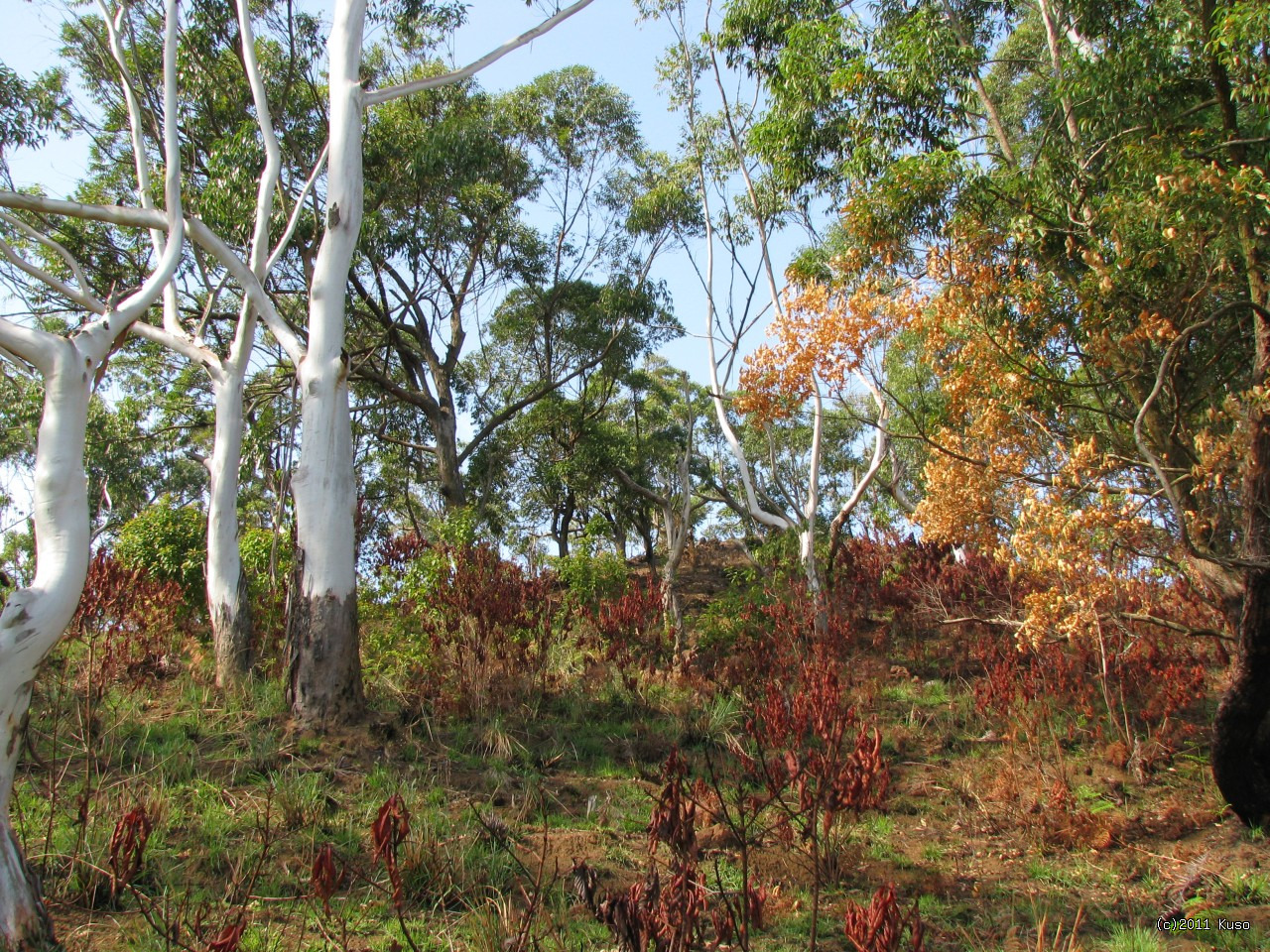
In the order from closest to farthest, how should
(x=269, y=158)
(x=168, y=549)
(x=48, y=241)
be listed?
(x=48, y=241) → (x=269, y=158) → (x=168, y=549)

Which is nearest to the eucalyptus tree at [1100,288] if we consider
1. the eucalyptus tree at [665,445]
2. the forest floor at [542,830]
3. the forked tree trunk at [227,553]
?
the forest floor at [542,830]

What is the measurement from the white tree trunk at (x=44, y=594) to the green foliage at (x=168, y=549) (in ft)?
20.9

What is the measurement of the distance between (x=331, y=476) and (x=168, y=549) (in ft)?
13.9

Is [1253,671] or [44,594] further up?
[44,594]

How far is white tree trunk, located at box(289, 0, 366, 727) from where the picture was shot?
6.10 metres

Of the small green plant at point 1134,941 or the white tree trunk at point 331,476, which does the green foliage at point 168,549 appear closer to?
the white tree trunk at point 331,476

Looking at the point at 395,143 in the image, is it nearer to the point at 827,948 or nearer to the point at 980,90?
the point at 980,90

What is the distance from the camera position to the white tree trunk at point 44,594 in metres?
3.03

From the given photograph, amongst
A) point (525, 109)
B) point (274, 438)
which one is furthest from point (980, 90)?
point (274, 438)

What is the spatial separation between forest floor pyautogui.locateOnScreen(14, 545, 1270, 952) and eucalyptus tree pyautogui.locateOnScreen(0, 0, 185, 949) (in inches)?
18.2

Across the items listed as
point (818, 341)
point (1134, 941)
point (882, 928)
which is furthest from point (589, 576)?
point (882, 928)

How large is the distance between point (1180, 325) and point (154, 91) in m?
11.5

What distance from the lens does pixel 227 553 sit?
7508 millimetres

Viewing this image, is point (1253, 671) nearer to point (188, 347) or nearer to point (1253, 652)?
point (1253, 652)
